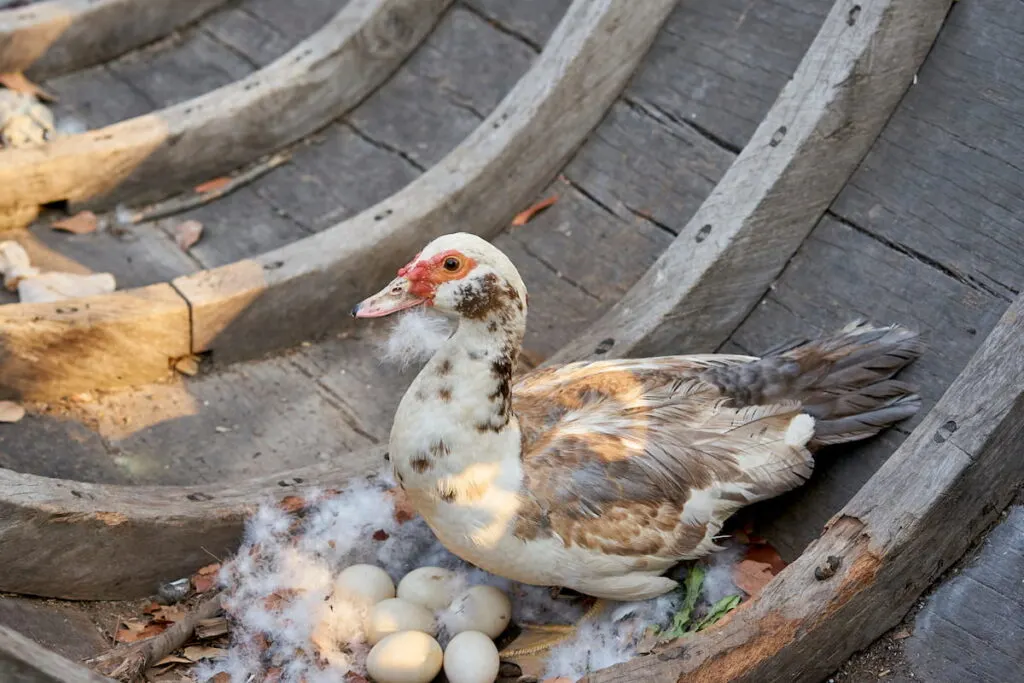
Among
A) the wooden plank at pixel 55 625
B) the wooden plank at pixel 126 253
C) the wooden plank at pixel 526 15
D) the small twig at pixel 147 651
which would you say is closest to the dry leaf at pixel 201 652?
the small twig at pixel 147 651

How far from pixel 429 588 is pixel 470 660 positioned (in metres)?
0.31

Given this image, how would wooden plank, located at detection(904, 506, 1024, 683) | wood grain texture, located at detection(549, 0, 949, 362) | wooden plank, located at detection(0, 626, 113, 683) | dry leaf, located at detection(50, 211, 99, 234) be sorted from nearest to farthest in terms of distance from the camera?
wooden plank, located at detection(0, 626, 113, 683), wooden plank, located at detection(904, 506, 1024, 683), wood grain texture, located at detection(549, 0, 949, 362), dry leaf, located at detection(50, 211, 99, 234)

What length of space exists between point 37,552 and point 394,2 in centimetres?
A: 256

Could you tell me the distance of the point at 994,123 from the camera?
11.4 feet

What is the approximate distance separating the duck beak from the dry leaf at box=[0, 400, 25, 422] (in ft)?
4.58

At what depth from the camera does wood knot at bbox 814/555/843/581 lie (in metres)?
2.70

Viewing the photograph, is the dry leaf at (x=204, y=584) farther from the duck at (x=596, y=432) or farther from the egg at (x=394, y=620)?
the duck at (x=596, y=432)

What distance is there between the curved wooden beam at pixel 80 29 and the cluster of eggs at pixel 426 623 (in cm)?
306

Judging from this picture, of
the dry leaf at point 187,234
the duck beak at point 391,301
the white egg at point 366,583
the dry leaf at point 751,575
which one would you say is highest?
the duck beak at point 391,301

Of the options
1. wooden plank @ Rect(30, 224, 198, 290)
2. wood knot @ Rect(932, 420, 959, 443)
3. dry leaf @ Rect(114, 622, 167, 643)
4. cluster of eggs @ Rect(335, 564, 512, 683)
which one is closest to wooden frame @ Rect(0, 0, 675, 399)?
wooden plank @ Rect(30, 224, 198, 290)

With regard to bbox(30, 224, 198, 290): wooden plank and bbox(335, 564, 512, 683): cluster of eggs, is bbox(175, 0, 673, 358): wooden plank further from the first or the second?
bbox(335, 564, 512, 683): cluster of eggs

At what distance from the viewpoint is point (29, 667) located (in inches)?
89.2

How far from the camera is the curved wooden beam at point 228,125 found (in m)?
4.40

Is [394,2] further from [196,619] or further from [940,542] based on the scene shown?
[940,542]
